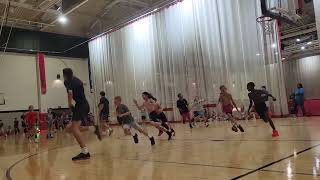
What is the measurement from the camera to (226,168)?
4.14m

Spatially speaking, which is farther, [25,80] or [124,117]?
[25,80]

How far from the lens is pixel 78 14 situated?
20859 mm

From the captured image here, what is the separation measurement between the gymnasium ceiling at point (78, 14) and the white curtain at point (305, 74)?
38.4ft

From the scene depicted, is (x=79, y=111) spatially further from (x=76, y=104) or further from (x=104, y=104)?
(x=104, y=104)

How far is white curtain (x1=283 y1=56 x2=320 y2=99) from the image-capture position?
23203mm

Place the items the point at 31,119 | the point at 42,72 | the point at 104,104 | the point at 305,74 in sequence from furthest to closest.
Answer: the point at 305,74, the point at 42,72, the point at 31,119, the point at 104,104

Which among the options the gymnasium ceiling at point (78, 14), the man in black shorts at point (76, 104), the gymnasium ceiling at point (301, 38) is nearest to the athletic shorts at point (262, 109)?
the man in black shorts at point (76, 104)

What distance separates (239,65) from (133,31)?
303 inches

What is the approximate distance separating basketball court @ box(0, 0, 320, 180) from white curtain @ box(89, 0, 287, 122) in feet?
0.17

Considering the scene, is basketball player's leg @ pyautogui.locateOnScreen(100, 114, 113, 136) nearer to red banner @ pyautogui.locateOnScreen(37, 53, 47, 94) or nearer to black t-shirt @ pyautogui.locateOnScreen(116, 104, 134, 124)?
black t-shirt @ pyautogui.locateOnScreen(116, 104, 134, 124)

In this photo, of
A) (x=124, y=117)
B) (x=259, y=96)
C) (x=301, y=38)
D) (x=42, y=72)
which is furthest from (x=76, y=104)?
(x=301, y=38)

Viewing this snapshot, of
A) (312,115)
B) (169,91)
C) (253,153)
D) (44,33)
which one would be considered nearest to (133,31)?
(169,91)

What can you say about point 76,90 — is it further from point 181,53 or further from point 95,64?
point 95,64

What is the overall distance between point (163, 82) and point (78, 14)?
7.47 meters
